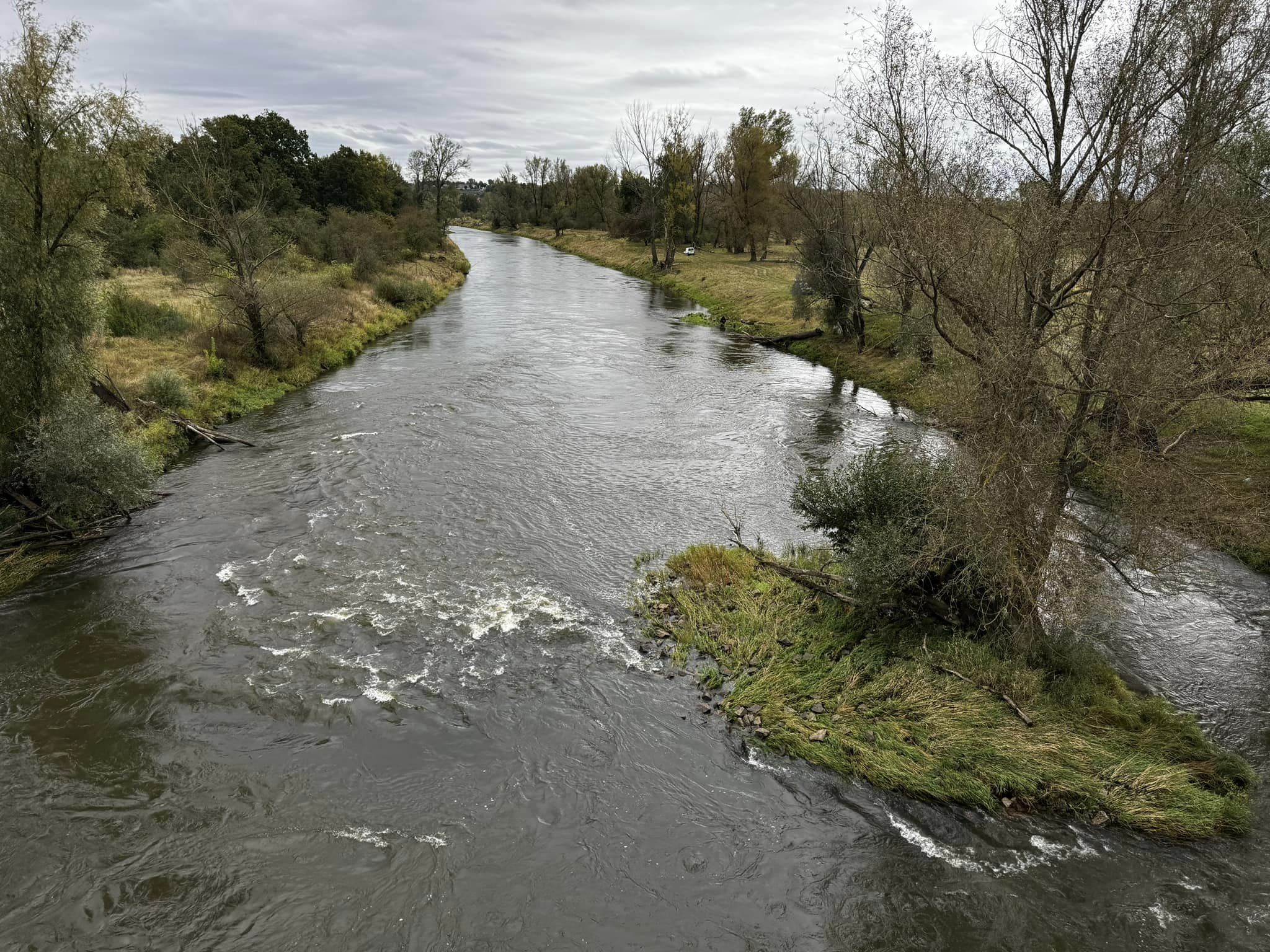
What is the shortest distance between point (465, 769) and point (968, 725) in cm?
674

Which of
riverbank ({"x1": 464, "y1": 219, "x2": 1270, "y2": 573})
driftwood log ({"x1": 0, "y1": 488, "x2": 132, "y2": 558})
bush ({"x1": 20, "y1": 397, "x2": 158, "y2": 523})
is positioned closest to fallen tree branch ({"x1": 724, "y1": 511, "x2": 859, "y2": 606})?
riverbank ({"x1": 464, "y1": 219, "x2": 1270, "y2": 573})

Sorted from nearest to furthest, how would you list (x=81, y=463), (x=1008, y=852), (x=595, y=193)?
(x=1008, y=852), (x=81, y=463), (x=595, y=193)

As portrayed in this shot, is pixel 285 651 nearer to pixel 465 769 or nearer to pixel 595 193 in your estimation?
pixel 465 769

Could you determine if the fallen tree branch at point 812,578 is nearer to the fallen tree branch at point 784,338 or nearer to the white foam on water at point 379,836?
the white foam on water at point 379,836

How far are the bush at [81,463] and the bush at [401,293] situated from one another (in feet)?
93.6

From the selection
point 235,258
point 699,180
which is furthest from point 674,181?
point 235,258

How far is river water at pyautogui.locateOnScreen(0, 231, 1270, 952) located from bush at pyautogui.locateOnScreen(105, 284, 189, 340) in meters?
13.3

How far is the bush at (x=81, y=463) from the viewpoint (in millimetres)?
13289

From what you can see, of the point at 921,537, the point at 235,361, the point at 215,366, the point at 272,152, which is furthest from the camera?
the point at 272,152

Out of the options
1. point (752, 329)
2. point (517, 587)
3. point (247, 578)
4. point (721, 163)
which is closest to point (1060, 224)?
point (517, 587)

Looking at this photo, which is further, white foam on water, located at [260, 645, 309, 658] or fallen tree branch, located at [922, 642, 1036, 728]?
white foam on water, located at [260, 645, 309, 658]

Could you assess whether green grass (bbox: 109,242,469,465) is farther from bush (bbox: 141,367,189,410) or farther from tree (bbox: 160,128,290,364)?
tree (bbox: 160,128,290,364)

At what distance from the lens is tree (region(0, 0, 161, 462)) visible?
13.2 metres

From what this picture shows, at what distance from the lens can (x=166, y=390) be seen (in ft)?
68.1
